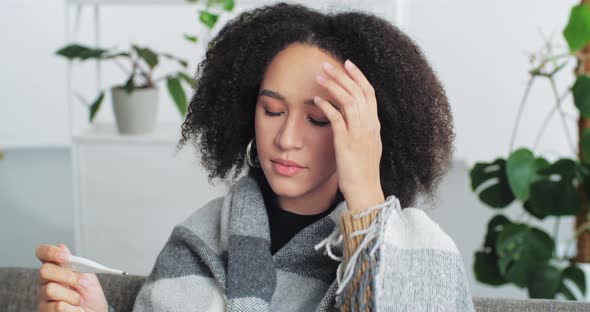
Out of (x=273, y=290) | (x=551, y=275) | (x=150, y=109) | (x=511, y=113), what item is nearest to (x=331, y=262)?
(x=273, y=290)

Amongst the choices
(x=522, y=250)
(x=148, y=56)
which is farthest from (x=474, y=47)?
(x=148, y=56)

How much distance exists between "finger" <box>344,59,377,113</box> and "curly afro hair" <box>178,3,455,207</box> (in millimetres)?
73

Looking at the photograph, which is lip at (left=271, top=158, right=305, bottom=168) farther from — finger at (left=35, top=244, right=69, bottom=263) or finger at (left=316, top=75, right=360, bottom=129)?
finger at (left=35, top=244, right=69, bottom=263)

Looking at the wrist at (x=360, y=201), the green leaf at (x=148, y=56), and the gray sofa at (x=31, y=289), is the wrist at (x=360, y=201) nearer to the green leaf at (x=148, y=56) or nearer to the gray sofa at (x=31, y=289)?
the gray sofa at (x=31, y=289)

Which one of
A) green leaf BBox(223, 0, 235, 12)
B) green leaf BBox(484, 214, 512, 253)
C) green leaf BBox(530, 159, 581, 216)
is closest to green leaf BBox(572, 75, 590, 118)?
green leaf BBox(530, 159, 581, 216)

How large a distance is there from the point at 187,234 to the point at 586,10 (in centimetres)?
136

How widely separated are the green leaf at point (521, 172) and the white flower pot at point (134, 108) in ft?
3.36

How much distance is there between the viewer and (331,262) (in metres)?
1.26

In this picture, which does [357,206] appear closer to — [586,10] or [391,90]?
[391,90]

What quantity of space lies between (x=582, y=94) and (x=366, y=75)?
3.86 feet

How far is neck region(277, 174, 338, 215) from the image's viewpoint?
131 cm

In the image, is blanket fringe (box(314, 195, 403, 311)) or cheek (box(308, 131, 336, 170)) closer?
blanket fringe (box(314, 195, 403, 311))

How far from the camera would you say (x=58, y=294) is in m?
1.20

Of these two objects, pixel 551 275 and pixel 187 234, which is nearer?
pixel 187 234
